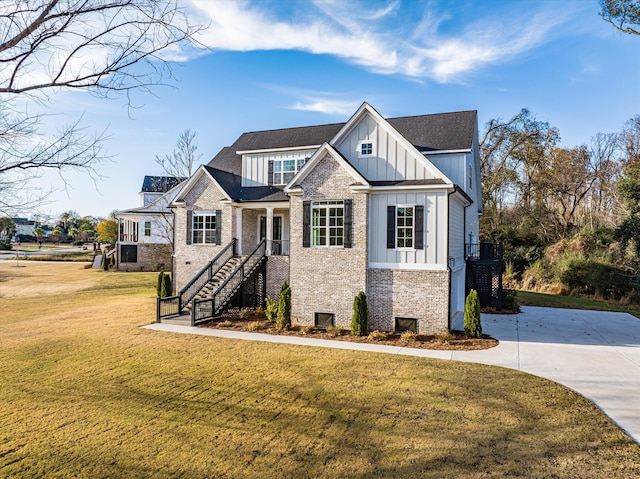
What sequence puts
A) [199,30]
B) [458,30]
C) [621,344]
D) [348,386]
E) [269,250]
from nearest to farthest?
[199,30], [348,386], [621,344], [458,30], [269,250]

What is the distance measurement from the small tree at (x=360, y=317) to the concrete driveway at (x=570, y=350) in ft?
3.10

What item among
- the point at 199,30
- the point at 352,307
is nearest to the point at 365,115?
the point at 352,307

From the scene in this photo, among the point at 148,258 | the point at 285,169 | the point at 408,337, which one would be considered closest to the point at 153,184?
the point at 148,258

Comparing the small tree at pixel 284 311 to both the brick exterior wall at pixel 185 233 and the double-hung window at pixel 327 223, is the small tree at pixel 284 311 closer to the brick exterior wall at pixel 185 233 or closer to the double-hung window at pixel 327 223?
the double-hung window at pixel 327 223

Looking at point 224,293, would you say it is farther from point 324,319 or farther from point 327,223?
point 327,223

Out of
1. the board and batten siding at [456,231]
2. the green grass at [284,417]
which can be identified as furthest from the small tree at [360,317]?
the board and batten siding at [456,231]

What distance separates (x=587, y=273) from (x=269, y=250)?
→ 769 inches

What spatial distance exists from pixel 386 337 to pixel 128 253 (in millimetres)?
32626

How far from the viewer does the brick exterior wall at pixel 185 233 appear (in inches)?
744

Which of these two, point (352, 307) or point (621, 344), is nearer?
point (621, 344)

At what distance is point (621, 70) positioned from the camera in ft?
77.7

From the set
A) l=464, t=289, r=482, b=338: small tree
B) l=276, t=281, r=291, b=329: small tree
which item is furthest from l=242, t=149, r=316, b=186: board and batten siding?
l=464, t=289, r=482, b=338: small tree

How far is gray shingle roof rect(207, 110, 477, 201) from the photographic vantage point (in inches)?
690

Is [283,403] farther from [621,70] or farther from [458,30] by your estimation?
[621,70]
